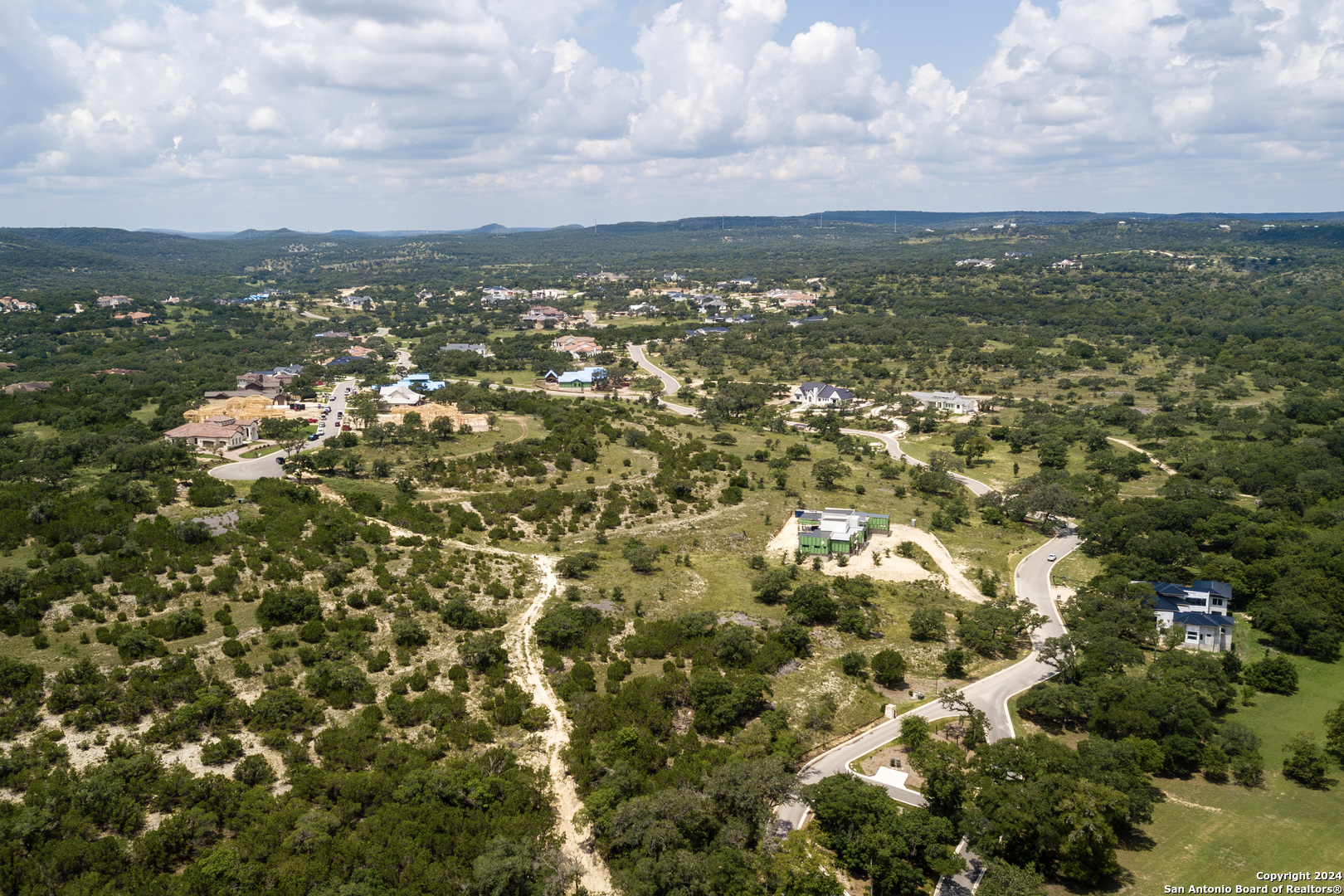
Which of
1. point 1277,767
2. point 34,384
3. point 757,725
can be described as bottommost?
point 1277,767

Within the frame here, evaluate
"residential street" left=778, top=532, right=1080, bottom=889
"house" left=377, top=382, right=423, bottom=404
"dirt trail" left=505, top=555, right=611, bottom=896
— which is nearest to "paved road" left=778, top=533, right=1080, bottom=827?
"residential street" left=778, top=532, right=1080, bottom=889

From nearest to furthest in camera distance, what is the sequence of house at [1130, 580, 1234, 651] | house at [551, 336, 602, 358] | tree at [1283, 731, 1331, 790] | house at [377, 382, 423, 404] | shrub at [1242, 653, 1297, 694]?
tree at [1283, 731, 1331, 790]
shrub at [1242, 653, 1297, 694]
house at [1130, 580, 1234, 651]
house at [377, 382, 423, 404]
house at [551, 336, 602, 358]

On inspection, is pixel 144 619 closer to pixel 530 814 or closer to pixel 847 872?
pixel 530 814

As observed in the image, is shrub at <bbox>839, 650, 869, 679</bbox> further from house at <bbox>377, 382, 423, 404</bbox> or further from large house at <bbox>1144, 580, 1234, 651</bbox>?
house at <bbox>377, 382, 423, 404</bbox>

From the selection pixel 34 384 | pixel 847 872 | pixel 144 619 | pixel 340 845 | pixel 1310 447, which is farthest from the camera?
pixel 34 384

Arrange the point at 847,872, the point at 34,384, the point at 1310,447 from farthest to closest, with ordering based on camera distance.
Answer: the point at 34,384 < the point at 1310,447 < the point at 847,872

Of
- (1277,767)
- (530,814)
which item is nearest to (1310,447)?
(1277,767)

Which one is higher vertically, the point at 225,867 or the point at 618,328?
the point at 618,328

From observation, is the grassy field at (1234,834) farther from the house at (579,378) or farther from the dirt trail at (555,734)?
the house at (579,378)
